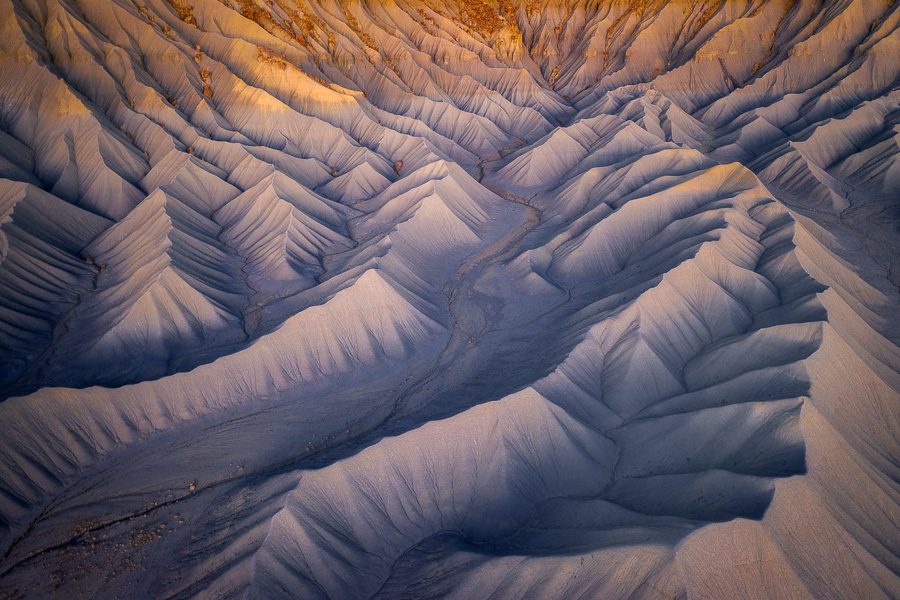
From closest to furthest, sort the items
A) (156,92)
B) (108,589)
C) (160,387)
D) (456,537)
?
(108,589)
(456,537)
(160,387)
(156,92)

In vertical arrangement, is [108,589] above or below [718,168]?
below

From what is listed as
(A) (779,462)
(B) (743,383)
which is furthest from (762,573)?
(B) (743,383)

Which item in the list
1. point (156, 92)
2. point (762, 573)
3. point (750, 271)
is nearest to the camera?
point (762, 573)

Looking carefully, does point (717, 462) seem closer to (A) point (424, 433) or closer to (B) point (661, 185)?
(A) point (424, 433)

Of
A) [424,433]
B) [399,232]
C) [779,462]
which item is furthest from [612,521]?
[399,232]

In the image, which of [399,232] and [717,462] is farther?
[399,232]

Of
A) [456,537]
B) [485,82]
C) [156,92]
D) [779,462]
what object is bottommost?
[779,462]
